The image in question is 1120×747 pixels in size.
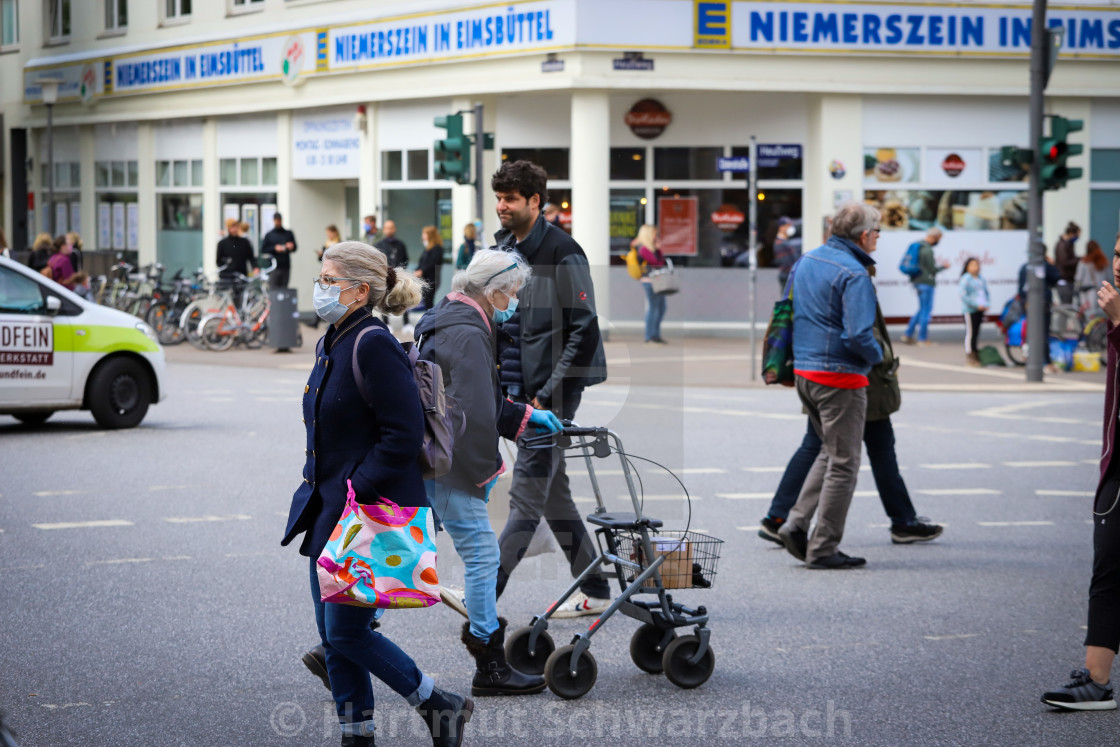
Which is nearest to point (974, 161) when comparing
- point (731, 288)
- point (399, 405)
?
point (731, 288)

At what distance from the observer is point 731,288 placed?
25.6 metres

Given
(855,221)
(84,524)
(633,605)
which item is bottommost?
(84,524)

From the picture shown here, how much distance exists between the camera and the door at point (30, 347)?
1284 centimetres

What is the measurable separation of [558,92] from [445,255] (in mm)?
3805

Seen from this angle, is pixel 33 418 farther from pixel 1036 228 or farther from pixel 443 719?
pixel 1036 228

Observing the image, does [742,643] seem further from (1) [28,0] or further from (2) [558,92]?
(1) [28,0]

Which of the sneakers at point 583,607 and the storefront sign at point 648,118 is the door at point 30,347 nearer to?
the sneakers at point 583,607

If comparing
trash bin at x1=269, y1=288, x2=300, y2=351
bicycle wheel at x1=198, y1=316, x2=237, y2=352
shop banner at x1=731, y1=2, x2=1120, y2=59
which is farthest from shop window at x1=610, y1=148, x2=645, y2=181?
bicycle wheel at x1=198, y1=316, x2=237, y2=352

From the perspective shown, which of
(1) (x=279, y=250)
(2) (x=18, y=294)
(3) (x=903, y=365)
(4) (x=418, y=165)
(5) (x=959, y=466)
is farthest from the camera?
(4) (x=418, y=165)

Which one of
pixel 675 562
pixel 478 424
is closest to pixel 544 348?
pixel 478 424

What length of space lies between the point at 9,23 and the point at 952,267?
94.9 feet

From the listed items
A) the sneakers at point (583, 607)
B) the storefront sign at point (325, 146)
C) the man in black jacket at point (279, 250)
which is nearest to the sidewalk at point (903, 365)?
Answer: the man in black jacket at point (279, 250)

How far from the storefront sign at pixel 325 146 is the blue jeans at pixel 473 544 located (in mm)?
23801

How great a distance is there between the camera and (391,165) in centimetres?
2795
